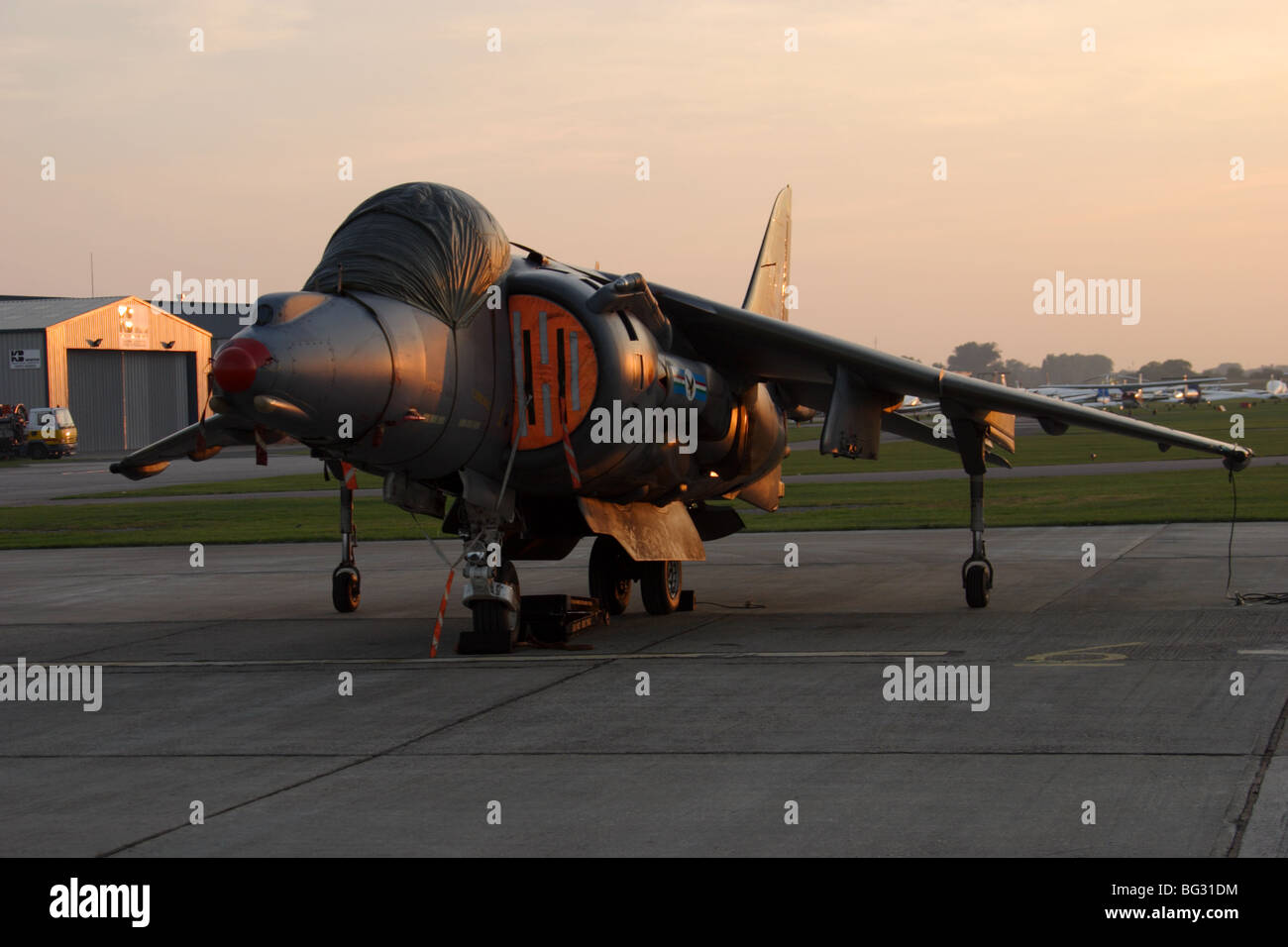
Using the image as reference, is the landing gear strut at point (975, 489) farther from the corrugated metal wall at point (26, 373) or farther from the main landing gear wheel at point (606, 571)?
the corrugated metal wall at point (26, 373)

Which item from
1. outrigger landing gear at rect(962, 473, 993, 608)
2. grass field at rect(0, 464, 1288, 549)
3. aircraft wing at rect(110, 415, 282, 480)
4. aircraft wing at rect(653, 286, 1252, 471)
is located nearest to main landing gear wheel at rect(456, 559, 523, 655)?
aircraft wing at rect(110, 415, 282, 480)

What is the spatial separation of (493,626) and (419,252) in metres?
3.40

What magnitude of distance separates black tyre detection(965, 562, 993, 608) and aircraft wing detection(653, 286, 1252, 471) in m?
1.63

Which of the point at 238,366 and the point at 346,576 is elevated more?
the point at 238,366

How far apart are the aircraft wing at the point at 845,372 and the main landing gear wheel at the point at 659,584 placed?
87.9 inches

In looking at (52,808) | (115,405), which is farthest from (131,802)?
(115,405)

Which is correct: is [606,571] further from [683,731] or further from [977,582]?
[683,731]

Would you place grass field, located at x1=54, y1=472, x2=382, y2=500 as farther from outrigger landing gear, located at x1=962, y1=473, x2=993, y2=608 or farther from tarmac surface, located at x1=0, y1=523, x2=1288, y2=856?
outrigger landing gear, located at x1=962, y1=473, x2=993, y2=608

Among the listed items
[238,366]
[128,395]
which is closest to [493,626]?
[238,366]

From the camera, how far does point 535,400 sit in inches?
490

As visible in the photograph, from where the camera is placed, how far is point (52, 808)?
7.45 metres

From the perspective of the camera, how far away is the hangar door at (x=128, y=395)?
78375mm

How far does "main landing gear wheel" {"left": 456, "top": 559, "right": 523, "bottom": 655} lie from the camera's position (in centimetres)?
1256
